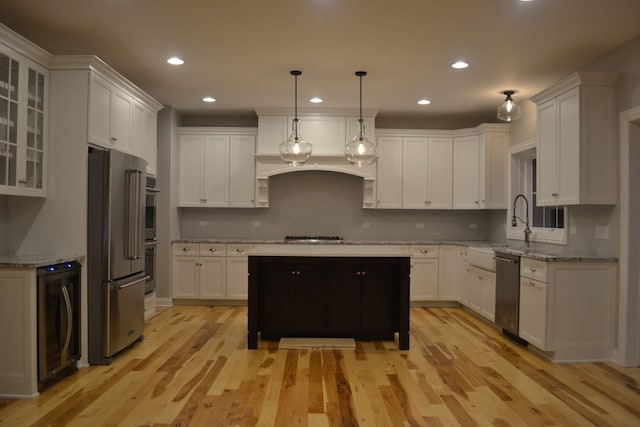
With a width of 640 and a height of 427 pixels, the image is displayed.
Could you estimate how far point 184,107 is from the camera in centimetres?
664

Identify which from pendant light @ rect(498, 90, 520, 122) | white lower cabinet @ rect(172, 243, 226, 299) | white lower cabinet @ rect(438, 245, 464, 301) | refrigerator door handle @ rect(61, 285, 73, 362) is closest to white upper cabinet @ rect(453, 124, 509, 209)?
white lower cabinet @ rect(438, 245, 464, 301)

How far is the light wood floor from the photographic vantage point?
2.99m

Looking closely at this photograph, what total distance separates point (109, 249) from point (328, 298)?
2015 mm

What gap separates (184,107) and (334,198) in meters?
2.47

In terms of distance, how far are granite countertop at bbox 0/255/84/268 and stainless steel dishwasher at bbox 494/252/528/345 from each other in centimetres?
394

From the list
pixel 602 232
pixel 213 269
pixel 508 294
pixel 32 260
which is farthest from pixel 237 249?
pixel 602 232

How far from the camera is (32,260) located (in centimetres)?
341

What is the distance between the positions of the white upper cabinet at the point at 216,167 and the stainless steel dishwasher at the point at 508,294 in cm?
342

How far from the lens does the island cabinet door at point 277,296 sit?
4672 mm

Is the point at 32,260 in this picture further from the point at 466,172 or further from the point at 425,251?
the point at 466,172

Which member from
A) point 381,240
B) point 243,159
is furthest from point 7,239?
point 381,240

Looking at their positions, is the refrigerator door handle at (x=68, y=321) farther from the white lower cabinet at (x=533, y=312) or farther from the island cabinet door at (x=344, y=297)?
the white lower cabinet at (x=533, y=312)

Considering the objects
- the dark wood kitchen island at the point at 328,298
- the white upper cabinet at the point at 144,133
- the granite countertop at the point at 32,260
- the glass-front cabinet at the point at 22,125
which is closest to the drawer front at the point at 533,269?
the dark wood kitchen island at the point at 328,298

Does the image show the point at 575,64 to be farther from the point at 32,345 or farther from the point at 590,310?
the point at 32,345
